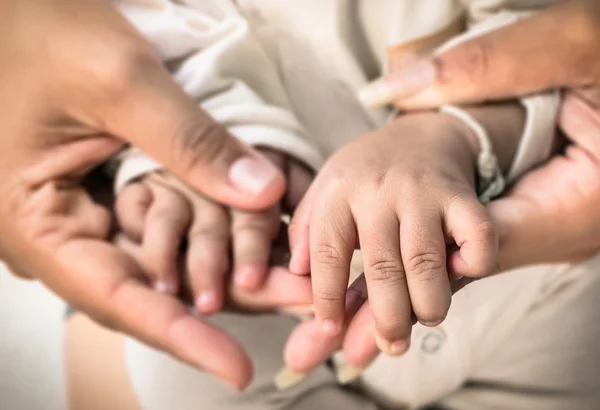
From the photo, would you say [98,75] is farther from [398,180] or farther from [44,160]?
[398,180]

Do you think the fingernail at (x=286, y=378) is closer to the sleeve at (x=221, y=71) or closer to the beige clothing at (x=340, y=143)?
the beige clothing at (x=340, y=143)

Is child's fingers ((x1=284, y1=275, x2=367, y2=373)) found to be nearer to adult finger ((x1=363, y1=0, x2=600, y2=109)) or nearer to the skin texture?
the skin texture

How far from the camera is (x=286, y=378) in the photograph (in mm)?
350

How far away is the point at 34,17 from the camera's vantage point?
0.35 m

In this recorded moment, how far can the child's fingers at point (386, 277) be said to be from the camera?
0.21 metres

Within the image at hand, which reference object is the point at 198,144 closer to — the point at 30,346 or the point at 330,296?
the point at 330,296

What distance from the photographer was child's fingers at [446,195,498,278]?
0.22 meters

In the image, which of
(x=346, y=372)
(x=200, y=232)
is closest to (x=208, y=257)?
(x=200, y=232)

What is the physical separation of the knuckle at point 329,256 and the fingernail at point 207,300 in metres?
0.08

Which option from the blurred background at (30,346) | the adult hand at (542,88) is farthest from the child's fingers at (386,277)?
the blurred background at (30,346)

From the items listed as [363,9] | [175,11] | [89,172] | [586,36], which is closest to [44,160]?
[89,172]

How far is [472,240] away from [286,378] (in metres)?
0.18

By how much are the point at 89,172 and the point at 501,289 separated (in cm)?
28

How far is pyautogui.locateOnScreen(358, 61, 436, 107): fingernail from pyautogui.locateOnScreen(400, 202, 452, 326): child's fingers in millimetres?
124
